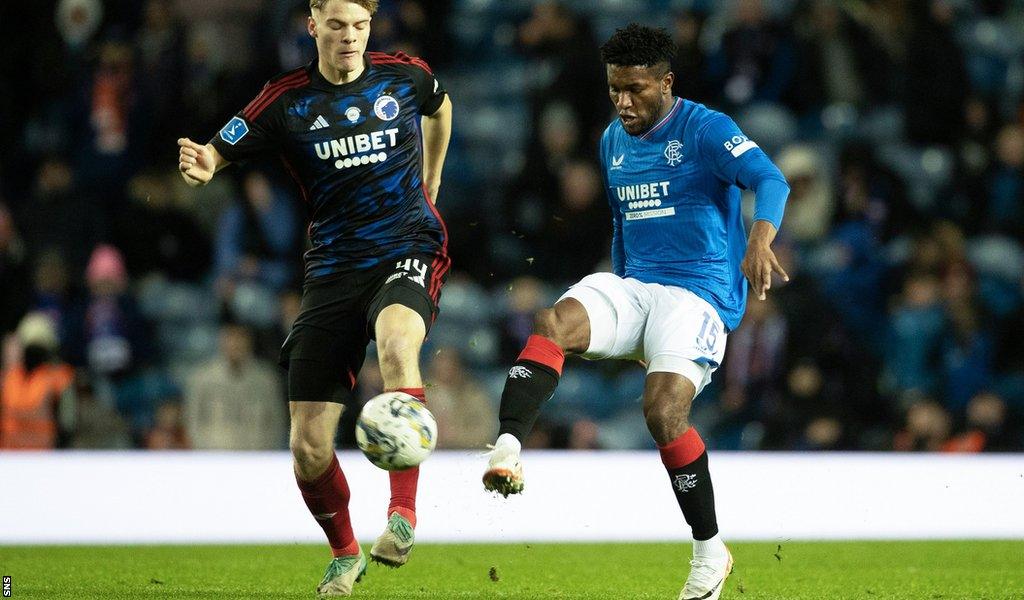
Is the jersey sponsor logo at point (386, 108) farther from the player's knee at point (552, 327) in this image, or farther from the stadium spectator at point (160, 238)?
the stadium spectator at point (160, 238)

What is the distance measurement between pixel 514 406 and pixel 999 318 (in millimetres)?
6564

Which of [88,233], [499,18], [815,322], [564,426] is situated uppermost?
[499,18]

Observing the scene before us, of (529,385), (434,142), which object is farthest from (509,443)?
(434,142)

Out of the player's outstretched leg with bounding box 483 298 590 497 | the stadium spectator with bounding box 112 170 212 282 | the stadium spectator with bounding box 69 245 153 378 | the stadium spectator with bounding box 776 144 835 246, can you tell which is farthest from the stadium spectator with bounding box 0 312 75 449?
the player's outstretched leg with bounding box 483 298 590 497

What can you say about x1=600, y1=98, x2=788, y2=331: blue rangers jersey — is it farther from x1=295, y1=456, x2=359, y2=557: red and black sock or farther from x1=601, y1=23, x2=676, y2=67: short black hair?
x1=295, y1=456, x2=359, y2=557: red and black sock

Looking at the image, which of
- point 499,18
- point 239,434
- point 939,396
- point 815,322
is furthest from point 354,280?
point 499,18

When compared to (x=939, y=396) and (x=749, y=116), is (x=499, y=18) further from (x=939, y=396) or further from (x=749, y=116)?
(x=939, y=396)

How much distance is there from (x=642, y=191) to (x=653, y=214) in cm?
10

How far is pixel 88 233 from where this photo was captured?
11.0 m

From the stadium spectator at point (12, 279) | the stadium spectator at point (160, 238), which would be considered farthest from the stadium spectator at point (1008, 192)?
the stadium spectator at point (12, 279)

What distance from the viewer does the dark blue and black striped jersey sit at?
234 inches

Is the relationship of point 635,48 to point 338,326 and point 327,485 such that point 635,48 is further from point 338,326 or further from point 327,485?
point 327,485

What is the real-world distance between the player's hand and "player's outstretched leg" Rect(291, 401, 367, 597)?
3.23 feet

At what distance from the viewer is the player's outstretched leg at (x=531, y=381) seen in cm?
491
